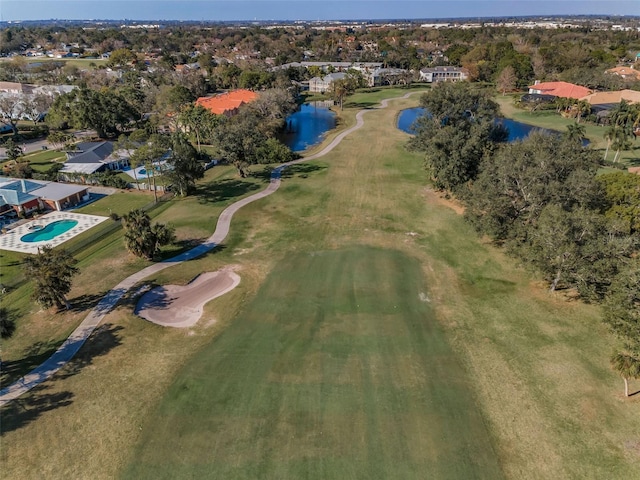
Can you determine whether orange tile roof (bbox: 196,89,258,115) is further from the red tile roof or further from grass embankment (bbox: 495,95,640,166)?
the red tile roof

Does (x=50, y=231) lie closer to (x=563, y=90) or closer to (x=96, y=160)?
(x=96, y=160)

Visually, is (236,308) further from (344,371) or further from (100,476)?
(100,476)

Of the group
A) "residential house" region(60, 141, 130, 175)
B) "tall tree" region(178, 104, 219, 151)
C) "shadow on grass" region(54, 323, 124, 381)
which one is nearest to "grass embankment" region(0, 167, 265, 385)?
"shadow on grass" region(54, 323, 124, 381)

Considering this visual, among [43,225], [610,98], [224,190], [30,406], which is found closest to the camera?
[30,406]

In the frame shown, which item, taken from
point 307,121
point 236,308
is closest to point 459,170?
point 236,308

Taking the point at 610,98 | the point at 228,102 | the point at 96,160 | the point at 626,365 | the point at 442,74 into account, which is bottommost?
the point at 626,365

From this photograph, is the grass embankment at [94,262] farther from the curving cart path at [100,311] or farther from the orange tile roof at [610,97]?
the orange tile roof at [610,97]

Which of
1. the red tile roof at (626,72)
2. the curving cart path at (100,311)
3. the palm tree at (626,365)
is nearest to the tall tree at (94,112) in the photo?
the curving cart path at (100,311)

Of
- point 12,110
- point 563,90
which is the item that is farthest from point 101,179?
point 563,90
